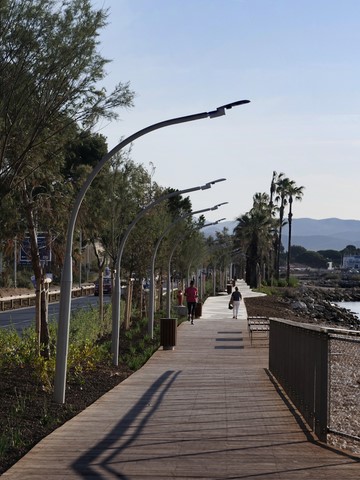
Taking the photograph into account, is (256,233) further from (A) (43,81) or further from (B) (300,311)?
(A) (43,81)

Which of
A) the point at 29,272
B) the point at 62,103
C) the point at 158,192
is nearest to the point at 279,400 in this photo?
the point at 62,103

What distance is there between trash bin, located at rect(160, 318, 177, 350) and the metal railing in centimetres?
644

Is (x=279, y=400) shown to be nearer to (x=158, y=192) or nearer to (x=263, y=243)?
(x=158, y=192)

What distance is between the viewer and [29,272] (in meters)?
81.3

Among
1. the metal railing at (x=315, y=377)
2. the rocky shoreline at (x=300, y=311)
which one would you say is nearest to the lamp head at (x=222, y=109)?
the metal railing at (x=315, y=377)

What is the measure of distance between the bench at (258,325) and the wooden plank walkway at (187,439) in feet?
38.4

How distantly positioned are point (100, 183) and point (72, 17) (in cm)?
1514

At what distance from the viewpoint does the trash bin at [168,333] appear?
1085 inches

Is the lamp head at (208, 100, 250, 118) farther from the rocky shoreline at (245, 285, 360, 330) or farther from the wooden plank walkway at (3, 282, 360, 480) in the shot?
the rocky shoreline at (245, 285, 360, 330)

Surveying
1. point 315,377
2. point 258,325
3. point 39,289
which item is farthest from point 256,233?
point 315,377

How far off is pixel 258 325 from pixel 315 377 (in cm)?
2024

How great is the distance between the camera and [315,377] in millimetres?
12281

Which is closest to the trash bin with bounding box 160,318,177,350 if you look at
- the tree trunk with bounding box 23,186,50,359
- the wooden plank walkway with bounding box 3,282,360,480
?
the wooden plank walkway with bounding box 3,282,360,480

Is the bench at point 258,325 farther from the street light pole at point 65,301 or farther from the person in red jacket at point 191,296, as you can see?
the street light pole at point 65,301
